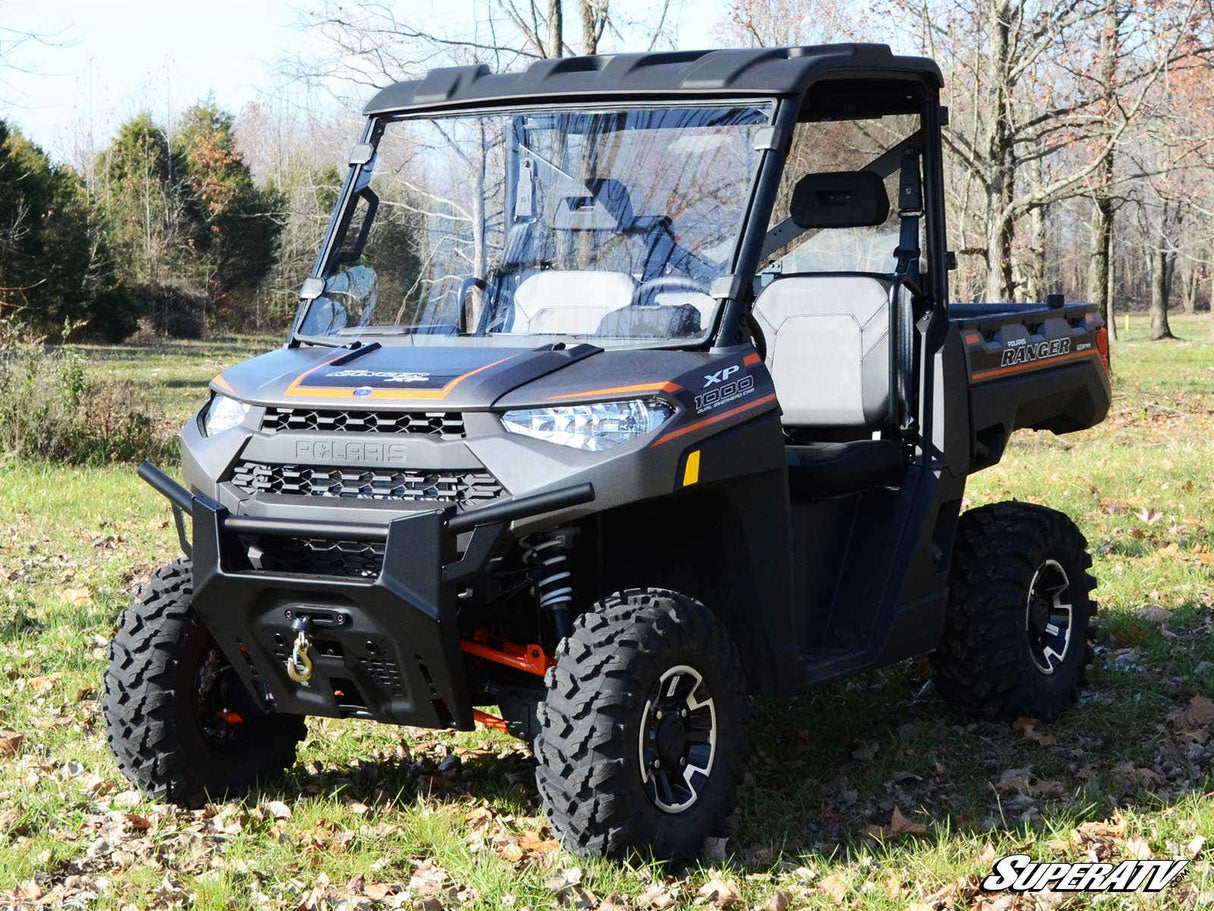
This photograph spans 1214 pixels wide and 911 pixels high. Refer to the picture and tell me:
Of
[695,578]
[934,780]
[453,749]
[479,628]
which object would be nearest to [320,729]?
[453,749]

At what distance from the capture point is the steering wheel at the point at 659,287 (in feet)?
14.8

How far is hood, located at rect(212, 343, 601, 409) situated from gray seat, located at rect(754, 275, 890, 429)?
1.43 m

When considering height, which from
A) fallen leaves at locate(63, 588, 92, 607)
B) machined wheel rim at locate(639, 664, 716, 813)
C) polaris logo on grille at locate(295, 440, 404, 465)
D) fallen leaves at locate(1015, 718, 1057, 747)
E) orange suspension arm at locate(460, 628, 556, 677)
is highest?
polaris logo on grille at locate(295, 440, 404, 465)

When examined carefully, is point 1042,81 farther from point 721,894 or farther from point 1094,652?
point 721,894

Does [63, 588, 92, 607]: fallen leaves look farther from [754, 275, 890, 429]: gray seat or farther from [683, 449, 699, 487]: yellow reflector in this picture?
[683, 449, 699, 487]: yellow reflector

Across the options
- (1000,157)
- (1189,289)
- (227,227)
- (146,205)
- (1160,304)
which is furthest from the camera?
(1189,289)

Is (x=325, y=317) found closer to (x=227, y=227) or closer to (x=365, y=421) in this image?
(x=365, y=421)

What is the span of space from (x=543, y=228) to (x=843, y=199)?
1.19 metres

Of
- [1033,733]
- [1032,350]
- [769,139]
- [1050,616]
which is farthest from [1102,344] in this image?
[769,139]

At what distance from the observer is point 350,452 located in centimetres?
409

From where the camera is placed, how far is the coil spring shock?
13.8 ft

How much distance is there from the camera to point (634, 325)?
4504 millimetres

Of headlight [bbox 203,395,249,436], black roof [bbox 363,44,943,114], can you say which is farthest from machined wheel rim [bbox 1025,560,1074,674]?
headlight [bbox 203,395,249,436]

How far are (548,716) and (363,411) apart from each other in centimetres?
97
